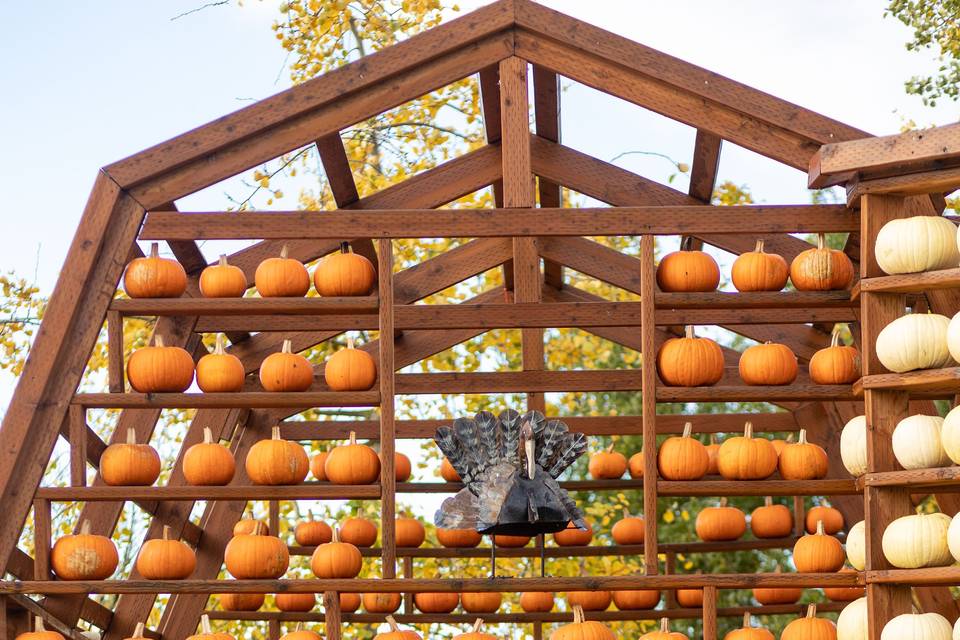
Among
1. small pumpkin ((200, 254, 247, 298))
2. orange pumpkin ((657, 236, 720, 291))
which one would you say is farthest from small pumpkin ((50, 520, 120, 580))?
orange pumpkin ((657, 236, 720, 291))

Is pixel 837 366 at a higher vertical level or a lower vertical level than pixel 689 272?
lower

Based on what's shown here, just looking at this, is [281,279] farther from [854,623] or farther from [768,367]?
[854,623]

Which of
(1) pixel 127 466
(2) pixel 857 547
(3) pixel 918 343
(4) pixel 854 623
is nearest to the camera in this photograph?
(3) pixel 918 343

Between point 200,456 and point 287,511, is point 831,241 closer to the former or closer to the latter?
point 287,511

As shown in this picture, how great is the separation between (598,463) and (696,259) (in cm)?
404

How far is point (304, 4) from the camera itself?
14.5m

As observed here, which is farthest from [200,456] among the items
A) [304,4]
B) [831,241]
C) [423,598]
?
[831,241]

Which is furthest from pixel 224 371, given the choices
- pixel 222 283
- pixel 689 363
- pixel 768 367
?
pixel 768 367

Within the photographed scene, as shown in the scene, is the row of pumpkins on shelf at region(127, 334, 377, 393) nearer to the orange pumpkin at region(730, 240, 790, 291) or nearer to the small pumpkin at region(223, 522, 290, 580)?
the small pumpkin at region(223, 522, 290, 580)

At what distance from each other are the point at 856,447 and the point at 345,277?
329 cm

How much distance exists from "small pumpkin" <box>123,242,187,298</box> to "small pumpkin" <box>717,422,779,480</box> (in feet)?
12.1

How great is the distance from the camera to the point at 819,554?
9086mm

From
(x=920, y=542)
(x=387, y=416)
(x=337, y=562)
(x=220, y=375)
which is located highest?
(x=220, y=375)

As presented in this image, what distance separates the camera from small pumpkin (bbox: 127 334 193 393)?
8719 millimetres
